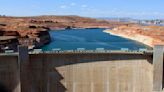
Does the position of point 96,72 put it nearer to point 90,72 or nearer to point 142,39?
point 90,72

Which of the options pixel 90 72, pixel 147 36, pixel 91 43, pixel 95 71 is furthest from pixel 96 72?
pixel 147 36

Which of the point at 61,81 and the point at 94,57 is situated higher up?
the point at 94,57

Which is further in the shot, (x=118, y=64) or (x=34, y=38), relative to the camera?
(x=34, y=38)

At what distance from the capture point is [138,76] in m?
28.4

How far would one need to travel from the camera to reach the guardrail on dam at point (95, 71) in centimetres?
2772

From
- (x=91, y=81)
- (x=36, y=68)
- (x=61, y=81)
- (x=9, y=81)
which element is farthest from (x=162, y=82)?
(x=9, y=81)

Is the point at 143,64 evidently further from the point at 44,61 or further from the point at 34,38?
the point at 34,38

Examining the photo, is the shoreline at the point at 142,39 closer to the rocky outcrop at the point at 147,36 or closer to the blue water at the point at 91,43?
the rocky outcrop at the point at 147,36

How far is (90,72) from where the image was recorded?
28562 millimetres

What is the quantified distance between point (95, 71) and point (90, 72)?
43cm

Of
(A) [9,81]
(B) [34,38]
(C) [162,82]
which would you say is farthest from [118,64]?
(B) [34,38]

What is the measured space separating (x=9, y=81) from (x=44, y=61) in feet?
10.6

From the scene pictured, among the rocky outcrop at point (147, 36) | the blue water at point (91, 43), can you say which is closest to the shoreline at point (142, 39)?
the rocky outcrop at point (147, 36)

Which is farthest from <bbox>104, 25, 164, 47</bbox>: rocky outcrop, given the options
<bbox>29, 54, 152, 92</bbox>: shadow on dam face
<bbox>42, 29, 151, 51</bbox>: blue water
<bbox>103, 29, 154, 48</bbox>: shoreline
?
<bbox>29, 54, 152, 92</bbox>: shadow on dam face
